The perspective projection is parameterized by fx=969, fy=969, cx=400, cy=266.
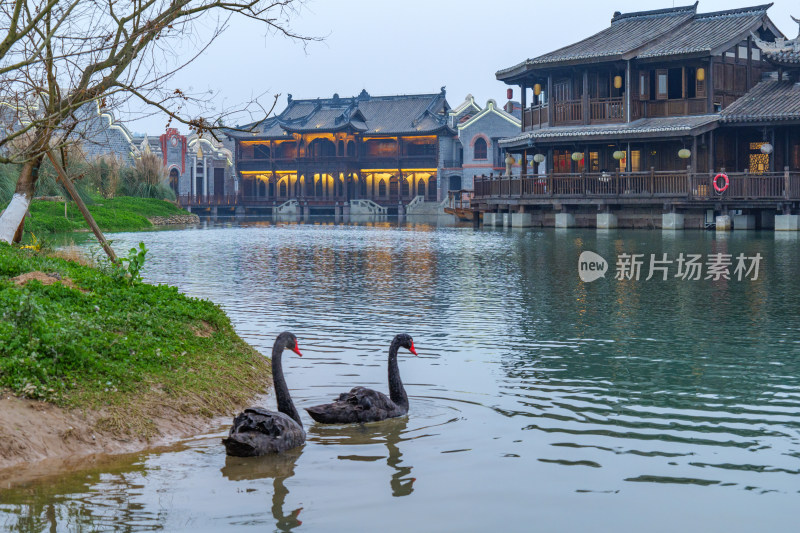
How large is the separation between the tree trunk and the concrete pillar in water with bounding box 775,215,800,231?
29788 millimetres

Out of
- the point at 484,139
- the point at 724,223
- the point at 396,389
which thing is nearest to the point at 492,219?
the point at 724,223

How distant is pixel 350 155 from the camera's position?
88438 mm

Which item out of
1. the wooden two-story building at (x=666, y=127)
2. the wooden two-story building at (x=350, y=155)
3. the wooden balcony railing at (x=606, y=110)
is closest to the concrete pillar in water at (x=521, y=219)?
the wooden two-story building at (x=666, y=127)

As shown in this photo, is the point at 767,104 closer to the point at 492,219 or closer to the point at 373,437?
the point at 492,219

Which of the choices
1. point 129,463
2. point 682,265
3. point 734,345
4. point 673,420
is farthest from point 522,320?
point 682,265

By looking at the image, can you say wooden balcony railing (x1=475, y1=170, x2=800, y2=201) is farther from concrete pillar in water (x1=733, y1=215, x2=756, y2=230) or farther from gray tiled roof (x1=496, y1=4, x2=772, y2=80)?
gray tiled roof (x1=496, y1=4, x2=772, y2=80)

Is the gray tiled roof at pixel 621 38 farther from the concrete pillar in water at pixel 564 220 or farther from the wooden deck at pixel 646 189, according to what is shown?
the concrete pillar in water at pixel 564 220

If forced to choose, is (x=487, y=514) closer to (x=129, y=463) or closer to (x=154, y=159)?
(x=129, y=463)

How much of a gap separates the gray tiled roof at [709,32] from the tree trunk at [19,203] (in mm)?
31685

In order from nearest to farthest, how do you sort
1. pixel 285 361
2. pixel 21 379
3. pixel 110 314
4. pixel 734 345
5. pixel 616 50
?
pixel 21 379 < pixel 110 314 < pixel 285 361 < pixel 734 345 < pixel 616 50

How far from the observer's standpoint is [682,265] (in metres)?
23.6

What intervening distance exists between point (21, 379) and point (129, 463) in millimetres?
1243

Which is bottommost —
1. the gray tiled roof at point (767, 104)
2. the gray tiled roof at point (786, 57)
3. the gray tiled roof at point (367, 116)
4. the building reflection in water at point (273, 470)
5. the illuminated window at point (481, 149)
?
the building reflection in water at point (273, 470)

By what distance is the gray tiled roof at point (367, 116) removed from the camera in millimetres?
86750
